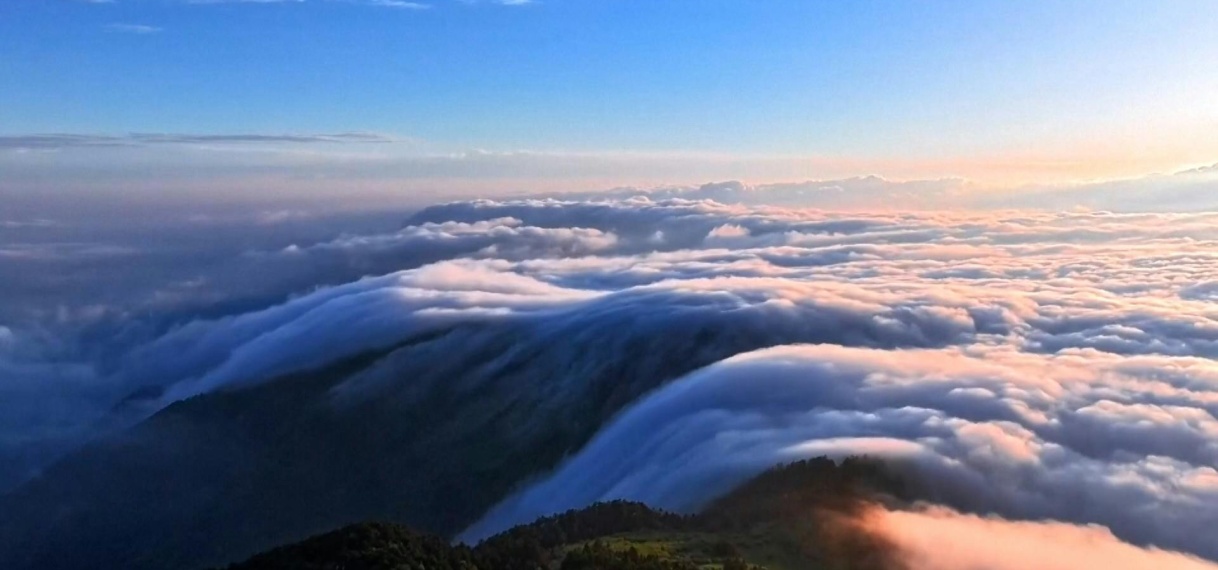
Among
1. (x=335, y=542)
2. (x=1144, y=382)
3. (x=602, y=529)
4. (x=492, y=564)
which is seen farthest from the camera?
(x=1144, y=382)

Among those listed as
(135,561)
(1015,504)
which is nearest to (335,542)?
(1015,504)

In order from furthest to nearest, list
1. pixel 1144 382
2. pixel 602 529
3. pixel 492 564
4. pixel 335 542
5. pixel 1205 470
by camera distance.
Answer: pixel 1144 382
pixel 1205 470
pixel 602 529
pixel 492 564
pixel 335 542

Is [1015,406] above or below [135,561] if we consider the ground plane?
above

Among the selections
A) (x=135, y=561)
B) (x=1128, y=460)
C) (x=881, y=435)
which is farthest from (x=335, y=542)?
(x=135, y=561)

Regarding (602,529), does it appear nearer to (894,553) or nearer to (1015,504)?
(894,553)

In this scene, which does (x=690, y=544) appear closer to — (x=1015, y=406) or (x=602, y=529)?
(x=602, y=529)

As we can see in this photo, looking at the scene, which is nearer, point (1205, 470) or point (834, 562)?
point (834, 562)

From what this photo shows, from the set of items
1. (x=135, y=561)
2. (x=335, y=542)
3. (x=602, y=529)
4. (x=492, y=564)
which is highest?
(x=335, y=542)
